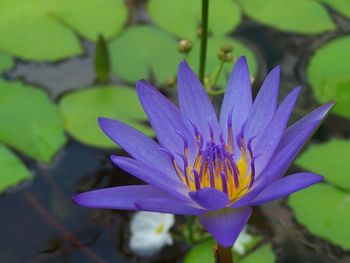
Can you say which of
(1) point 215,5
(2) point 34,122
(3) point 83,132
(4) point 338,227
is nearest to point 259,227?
(4) point 338,227

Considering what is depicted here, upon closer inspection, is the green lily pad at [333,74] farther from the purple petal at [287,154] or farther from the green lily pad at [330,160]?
the purple petal at [287,154]

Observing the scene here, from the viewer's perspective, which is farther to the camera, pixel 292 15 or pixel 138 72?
pixel 292 15

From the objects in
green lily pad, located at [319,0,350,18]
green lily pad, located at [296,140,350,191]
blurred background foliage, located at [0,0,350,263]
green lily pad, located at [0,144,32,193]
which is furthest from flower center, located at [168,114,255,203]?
green lily pad, located at [319,0,350,18]

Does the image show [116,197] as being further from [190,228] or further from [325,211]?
[325,211]

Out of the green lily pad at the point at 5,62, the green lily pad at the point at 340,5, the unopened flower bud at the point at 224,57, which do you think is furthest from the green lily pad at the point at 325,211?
the green lily pad at the point at 5,62

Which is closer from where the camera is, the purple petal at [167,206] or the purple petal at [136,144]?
the purple petal at [167,206]

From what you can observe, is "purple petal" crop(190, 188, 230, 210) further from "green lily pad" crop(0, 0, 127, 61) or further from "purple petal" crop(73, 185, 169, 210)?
"green lily pad" crop(0, 0, 127, 61)

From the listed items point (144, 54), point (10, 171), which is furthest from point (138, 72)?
point (10, 171)
